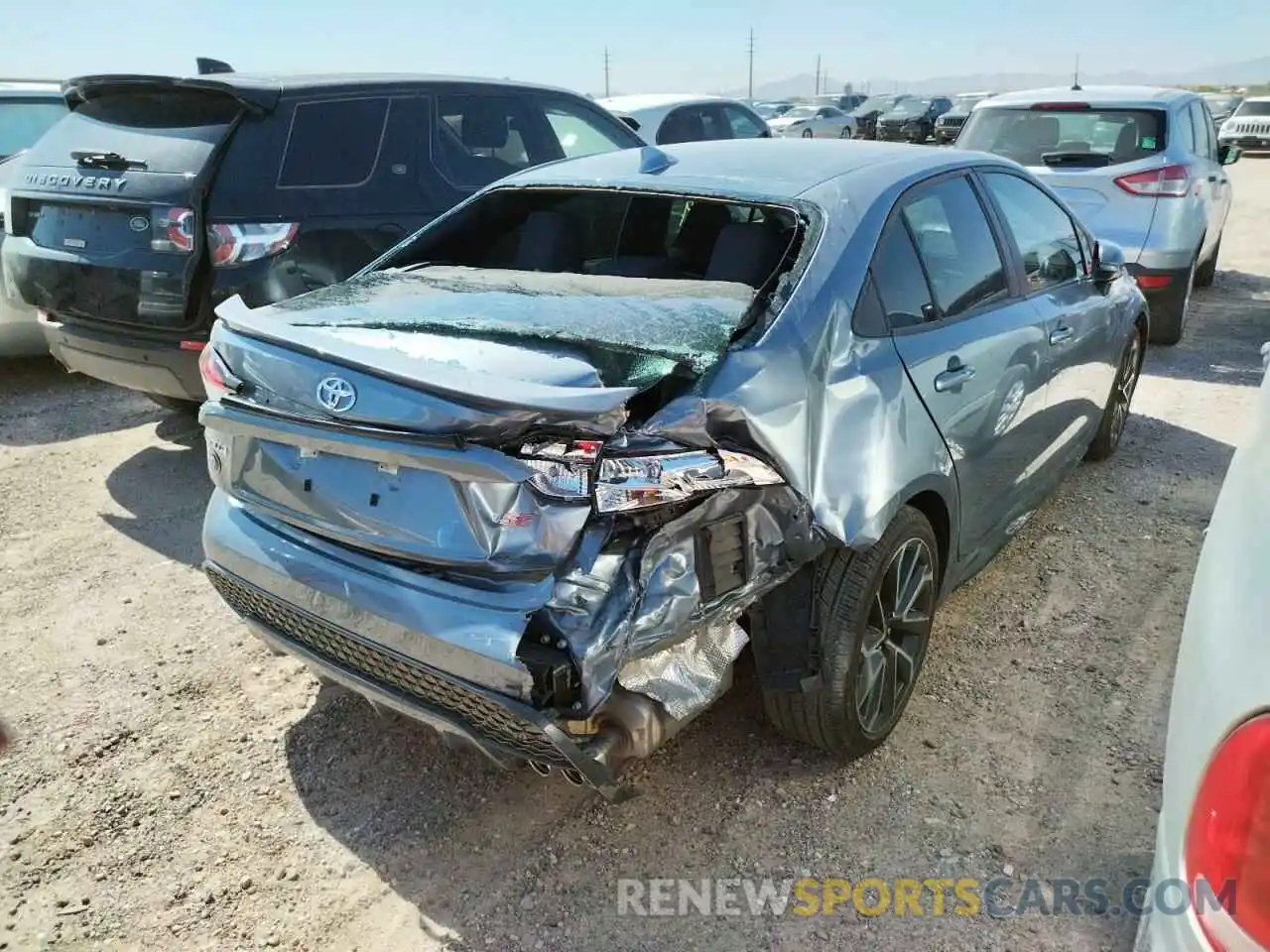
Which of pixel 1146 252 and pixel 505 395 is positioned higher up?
pixel 505 395

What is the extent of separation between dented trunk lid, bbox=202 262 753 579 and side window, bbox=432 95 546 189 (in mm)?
2596

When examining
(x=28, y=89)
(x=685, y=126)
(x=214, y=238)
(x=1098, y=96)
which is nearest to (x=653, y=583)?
(x=214, y=238)

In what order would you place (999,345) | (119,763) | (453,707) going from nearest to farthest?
(453,707) → (119,763) → (999,345)

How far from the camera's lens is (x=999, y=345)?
3.31m

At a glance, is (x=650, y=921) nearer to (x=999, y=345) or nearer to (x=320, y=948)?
(x=320, y=948)

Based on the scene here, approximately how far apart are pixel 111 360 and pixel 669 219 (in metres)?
2.73

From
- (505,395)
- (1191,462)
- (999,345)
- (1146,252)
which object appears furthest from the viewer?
(1146,252)

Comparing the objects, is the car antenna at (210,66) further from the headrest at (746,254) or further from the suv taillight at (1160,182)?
the suv taillight at (1160,182)

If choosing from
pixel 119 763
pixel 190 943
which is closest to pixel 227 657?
pixel 119 763

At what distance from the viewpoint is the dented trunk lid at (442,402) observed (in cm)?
213

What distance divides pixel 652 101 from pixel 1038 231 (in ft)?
21.4

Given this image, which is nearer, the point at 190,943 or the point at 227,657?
the point at 190,943

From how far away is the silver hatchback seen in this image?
6922 mm

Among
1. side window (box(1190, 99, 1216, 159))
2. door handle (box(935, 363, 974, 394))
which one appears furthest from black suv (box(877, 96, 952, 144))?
door handle (box(935, 363, 974, 394))
